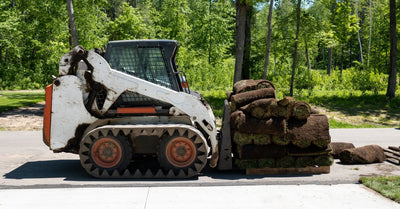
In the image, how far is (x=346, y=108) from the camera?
59.3 ft

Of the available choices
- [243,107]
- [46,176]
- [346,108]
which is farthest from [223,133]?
[346,108]

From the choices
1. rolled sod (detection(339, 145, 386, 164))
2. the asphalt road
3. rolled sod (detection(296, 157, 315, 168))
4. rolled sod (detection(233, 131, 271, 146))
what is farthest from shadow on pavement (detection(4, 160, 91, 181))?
rolled sod (detection(339, 145, 386, 164))

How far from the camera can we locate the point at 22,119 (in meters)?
15.8

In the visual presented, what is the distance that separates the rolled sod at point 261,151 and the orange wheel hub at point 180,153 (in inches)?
38.7

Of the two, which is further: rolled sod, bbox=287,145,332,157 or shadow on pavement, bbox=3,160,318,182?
rolled sod, bbox=287,145,332,157

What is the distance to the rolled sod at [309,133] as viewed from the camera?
7922 mm

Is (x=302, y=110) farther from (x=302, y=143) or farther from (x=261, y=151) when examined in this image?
(x=261, y=151)

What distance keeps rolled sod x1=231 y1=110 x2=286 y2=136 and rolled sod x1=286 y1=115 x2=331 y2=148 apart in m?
0.21

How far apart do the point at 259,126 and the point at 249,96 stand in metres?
0.72

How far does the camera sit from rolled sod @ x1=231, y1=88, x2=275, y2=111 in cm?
823

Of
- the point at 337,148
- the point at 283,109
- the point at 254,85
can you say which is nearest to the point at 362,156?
the point at 337,148

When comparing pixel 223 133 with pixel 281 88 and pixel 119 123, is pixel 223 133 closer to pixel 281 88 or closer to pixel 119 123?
pixel 119 123

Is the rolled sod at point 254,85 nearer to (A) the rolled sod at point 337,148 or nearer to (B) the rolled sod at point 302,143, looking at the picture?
(B) the rolled sod at point 302,143

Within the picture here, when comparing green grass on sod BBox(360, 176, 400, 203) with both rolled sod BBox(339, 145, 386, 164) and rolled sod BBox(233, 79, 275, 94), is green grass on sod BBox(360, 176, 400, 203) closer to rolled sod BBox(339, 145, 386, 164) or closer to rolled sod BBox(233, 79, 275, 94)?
rolled sod BBox(339, 145, 386, 164)
